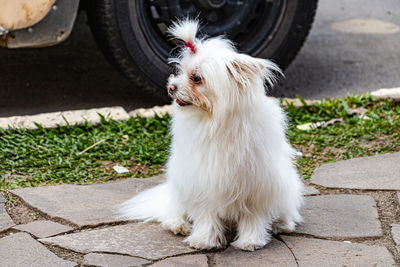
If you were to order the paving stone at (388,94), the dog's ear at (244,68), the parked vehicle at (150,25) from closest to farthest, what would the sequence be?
the dog's ear at (244,68) → the parked vehicle at (150,25) → the paving stone at (388,94)

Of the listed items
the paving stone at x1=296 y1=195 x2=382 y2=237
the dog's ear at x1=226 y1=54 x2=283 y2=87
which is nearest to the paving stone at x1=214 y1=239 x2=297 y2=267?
the paving stone at x1=296 y1=195 x2=382 y2=237

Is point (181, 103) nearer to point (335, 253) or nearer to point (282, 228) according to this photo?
point (282, 228)

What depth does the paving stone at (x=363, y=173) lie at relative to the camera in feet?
11.9

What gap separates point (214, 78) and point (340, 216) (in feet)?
3.65

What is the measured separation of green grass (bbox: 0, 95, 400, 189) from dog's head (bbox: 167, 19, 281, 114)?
1276 millimetres

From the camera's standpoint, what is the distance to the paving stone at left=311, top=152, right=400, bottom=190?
3641mm

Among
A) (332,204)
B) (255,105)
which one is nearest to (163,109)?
(332,204)

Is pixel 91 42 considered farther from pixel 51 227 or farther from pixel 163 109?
pixel 51 227

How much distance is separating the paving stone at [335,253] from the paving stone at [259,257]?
1.7 inches

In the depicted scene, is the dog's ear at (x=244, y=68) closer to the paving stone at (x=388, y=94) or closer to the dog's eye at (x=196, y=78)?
the dog's eye at (x=196, y=78)

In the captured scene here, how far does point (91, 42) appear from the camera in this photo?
642cm

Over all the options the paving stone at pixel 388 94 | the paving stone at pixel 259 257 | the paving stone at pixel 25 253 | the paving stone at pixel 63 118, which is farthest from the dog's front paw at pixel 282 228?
the paving stone at pixel 388 94

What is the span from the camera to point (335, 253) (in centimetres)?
291

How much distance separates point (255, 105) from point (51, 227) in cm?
121
